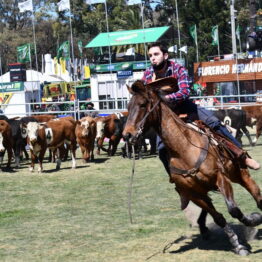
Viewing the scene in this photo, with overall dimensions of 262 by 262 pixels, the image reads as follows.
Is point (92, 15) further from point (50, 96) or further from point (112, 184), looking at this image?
point (112, 184)

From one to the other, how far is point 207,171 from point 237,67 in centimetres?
2997

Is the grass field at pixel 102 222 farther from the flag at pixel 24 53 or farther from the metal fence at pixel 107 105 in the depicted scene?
the flag at pixel 24 53

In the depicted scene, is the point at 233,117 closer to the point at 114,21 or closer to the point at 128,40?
the point at 128,40

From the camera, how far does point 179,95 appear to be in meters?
7.29

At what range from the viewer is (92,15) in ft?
224

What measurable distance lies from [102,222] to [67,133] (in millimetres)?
8750

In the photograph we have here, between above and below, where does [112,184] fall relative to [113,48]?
below

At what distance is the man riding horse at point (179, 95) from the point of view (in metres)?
7.38

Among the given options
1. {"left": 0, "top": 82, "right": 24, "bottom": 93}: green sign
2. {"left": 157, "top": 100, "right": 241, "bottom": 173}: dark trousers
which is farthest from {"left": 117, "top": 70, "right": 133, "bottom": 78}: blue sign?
{"left": 157, "top": 100, "right": 241, "bottom": 173}: dark trousers

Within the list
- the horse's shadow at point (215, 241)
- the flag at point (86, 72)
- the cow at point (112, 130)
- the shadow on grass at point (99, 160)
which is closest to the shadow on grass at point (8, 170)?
the shadow on grass at point (99, 160)

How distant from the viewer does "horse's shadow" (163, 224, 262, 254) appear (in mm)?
7446

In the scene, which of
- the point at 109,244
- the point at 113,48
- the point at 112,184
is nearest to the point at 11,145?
the point at 112,184

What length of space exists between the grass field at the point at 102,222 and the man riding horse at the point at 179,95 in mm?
1096

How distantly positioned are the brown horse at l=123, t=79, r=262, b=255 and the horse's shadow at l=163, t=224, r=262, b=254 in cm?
44
